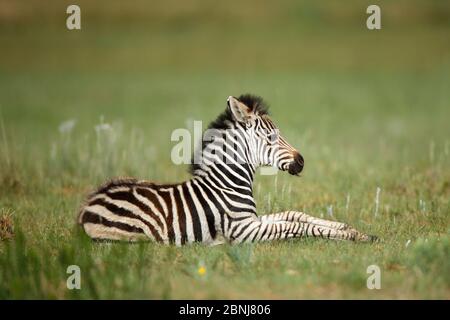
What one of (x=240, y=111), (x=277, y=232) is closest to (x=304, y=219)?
(x=277, y=232)

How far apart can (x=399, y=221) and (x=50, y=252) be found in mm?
5143

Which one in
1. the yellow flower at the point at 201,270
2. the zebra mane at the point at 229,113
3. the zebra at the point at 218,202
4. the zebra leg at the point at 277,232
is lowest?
the yellow flower at the point at 201,270

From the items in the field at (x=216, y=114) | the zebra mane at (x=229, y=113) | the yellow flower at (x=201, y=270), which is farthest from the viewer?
the zebra mane at (x=229, y=113)

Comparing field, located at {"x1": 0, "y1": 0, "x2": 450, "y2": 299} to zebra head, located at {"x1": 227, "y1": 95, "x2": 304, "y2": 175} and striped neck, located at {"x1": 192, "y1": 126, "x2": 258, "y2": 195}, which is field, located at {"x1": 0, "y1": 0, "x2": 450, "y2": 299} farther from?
zebra head, located at {"x1": 227, "y1": 95, "x2": 304, "y2": 175}

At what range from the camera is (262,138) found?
11242 mm

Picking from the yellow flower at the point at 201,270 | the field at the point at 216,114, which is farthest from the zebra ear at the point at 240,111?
the yellow flower at the point at 201,270

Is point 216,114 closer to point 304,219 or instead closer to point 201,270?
point 304,219

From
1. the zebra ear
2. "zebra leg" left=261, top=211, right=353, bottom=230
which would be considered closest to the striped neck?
the zebra ear

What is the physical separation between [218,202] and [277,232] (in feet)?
2.85

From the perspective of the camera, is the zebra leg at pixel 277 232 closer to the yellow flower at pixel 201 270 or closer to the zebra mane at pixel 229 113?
the zebra mane at pixel 229 113

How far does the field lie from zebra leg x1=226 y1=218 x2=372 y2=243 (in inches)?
7.0

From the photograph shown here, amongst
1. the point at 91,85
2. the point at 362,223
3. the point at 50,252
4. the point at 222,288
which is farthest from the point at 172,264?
the point at 91,85

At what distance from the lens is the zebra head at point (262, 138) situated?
11.1 m

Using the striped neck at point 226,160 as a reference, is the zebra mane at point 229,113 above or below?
above
